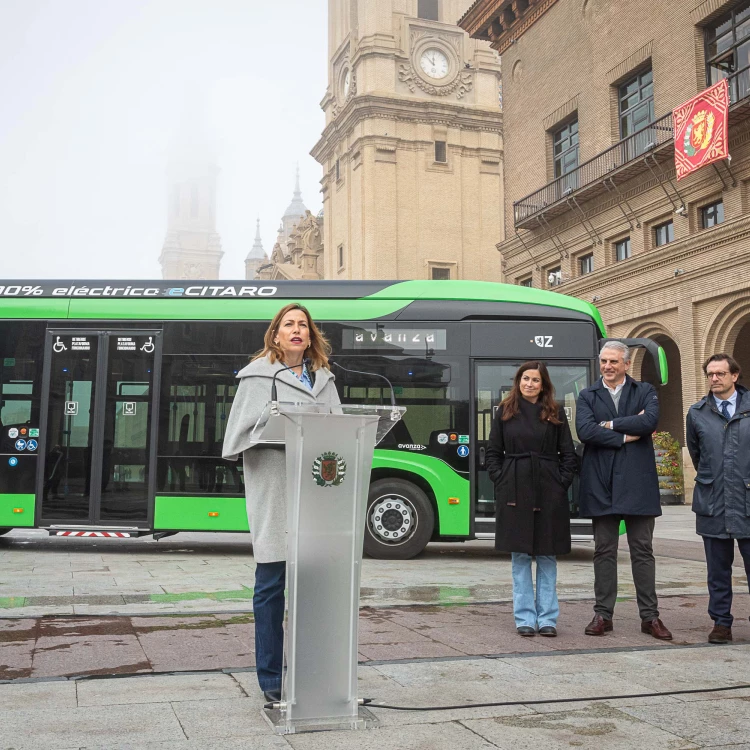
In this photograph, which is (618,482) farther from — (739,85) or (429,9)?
(429,9)

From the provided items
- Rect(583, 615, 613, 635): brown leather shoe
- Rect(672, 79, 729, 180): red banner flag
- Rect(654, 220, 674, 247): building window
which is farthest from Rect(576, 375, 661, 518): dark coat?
Rect(654, 220, 674, 247): building window

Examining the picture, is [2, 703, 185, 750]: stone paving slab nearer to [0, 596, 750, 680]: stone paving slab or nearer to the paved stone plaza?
the paved stone plaza

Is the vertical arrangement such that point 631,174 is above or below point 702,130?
above

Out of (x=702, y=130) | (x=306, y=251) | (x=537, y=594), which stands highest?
(x=306, y=251)

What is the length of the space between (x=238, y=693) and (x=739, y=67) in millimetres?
21856

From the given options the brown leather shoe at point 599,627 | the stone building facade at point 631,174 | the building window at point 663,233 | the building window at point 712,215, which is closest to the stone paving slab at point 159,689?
the brown leather shoe at point 599,627

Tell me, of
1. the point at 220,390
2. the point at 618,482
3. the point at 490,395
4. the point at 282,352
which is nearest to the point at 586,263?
the point at 490,395

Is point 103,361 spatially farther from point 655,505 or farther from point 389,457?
point 655,505

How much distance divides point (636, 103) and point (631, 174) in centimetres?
258

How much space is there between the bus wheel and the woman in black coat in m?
4.64

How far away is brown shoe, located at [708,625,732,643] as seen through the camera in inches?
226

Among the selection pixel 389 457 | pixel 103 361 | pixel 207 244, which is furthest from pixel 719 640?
pixel 207 244

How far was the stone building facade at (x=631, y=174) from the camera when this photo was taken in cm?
2217

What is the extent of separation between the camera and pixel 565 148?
29.7m
